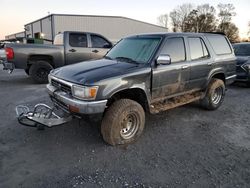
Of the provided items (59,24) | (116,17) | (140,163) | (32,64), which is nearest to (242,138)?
(140,163)

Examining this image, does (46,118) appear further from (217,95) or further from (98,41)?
(98,41)

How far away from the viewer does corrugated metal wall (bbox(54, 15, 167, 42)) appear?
28.8 metres

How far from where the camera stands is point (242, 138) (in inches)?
160

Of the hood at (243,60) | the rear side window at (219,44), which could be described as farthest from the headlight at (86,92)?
the hood at (243,60)

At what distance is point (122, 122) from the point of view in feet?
11.9

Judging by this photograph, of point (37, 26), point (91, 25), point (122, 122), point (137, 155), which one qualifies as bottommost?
point (137, 155)

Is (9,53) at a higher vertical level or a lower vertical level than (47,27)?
lower

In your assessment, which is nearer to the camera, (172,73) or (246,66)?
(172,73)

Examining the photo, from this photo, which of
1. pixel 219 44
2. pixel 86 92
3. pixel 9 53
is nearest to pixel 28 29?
pixel 9 53

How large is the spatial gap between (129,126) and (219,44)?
3.34m

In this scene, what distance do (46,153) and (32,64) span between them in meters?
5.62

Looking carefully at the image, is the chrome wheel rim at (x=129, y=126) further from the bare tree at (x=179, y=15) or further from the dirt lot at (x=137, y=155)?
the bare tree at (x=179, y=15)

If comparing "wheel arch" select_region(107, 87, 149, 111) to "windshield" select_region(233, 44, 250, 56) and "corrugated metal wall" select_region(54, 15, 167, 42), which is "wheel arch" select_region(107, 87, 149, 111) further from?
"corrugated metal wall" select_region(54, 15, 167, 42)

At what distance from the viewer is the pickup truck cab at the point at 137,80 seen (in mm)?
3295
